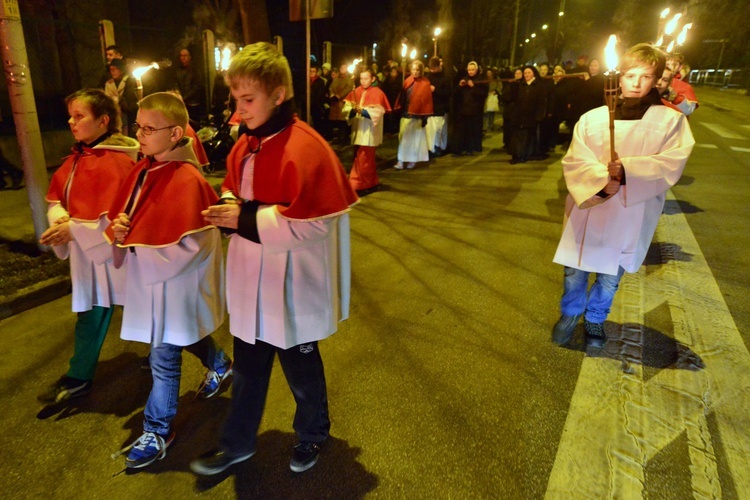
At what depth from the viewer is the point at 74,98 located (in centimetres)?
291

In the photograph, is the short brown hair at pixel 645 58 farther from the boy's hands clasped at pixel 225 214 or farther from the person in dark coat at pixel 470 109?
the person in dark coat at pixel 470 109

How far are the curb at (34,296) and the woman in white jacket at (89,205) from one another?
1.62 metres

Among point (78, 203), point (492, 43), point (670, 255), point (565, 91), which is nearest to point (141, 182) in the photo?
point (78, 203)

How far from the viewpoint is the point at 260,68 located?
2.11 m

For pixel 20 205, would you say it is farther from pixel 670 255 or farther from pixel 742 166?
pixel 742 166

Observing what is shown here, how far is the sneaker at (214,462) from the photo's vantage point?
2.59 meters

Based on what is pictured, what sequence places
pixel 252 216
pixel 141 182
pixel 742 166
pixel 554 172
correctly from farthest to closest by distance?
1. pixel 742 166
2. pixel 554 172
3. pixel 141 182
4. pixel 252 216

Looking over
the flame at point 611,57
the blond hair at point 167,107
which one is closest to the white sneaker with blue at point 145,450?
the blond hair at point 167,107

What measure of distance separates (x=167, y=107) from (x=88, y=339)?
5.00 feet

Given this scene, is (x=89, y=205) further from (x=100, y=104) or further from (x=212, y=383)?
(x=212, y=383)

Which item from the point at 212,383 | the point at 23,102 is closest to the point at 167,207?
the point at 212,383

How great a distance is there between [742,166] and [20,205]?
520 inches

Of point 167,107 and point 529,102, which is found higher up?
point 167,107

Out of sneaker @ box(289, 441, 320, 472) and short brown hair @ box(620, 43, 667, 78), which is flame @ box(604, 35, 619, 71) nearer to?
short brown hair @ box(620, 43, 667, 78)
